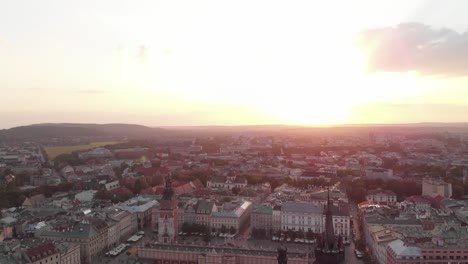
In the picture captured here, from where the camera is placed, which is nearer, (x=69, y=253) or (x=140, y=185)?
(x=69, y=253)

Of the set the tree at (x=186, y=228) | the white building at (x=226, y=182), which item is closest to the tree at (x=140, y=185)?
the white building at (x=226, y=182)

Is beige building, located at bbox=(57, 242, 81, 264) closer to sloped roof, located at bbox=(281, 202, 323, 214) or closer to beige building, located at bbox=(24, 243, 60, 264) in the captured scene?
beige building, located at bbox=(24, 243, 60, 264)

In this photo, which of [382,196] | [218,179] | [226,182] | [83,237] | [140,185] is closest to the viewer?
[83,237]

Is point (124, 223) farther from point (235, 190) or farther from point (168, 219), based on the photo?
point (235, 190)

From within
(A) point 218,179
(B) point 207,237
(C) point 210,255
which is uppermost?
(A) point 218,179

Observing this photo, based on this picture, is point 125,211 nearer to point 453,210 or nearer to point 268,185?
point 268,185

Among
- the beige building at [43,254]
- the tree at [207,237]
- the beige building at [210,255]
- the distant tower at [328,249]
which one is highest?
the distant tower at [328,249]

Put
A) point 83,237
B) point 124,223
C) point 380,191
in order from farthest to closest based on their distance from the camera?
1. point 380,191
2. point 124,223
3. point 83,237

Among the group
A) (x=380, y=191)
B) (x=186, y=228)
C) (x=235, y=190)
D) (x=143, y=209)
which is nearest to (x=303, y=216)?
(x=186, y=228)

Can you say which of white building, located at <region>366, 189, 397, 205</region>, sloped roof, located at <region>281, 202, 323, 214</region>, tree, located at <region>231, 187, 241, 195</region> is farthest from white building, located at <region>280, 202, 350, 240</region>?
tree, located at <region>231, 187, 241, 195</region>

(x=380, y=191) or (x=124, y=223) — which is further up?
(x=380, y=191)

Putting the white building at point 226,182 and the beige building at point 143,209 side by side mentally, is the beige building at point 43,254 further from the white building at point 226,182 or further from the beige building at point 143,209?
the white building at point 226,182
